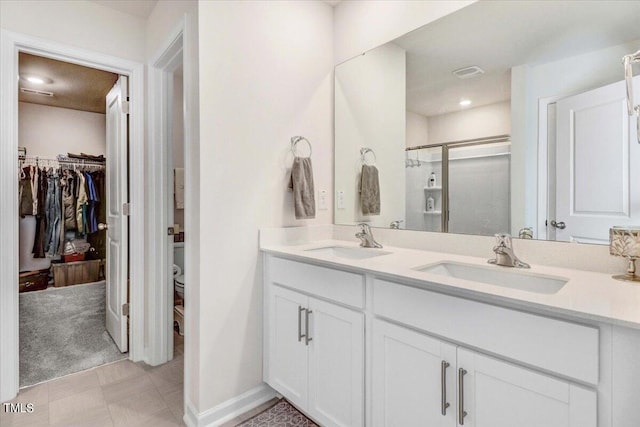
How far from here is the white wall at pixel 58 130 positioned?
4453 mm

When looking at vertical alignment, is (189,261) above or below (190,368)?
above

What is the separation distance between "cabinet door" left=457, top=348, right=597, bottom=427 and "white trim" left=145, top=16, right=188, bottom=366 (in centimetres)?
200

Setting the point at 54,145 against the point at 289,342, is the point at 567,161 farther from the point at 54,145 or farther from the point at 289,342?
the point at 54,145

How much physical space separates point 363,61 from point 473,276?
4.76ft

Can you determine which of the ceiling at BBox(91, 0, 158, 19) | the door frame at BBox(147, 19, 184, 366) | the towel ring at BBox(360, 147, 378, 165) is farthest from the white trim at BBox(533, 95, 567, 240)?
the ceiling at BBox(91, 0, 158, 19)

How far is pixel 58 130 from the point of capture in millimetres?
4664

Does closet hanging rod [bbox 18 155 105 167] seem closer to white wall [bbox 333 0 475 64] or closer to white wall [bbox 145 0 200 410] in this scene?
white wall [bbox 145 0 200 410]

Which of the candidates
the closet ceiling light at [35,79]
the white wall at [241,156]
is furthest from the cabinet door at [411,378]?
the closet ceiling light at [35,79]

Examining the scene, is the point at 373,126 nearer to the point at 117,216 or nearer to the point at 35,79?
the point at 117,216

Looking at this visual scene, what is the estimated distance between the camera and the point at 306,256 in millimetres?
1542

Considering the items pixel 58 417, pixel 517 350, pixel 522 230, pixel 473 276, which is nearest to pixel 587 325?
pixel 517 350

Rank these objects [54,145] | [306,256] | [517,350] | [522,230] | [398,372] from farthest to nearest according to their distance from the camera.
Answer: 1. [54,145]
2. [306,256]
3. [522,230]
4. [398,372]
5. [517,350]

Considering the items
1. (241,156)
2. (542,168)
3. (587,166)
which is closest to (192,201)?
(241,156)

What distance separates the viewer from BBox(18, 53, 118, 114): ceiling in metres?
3.14
